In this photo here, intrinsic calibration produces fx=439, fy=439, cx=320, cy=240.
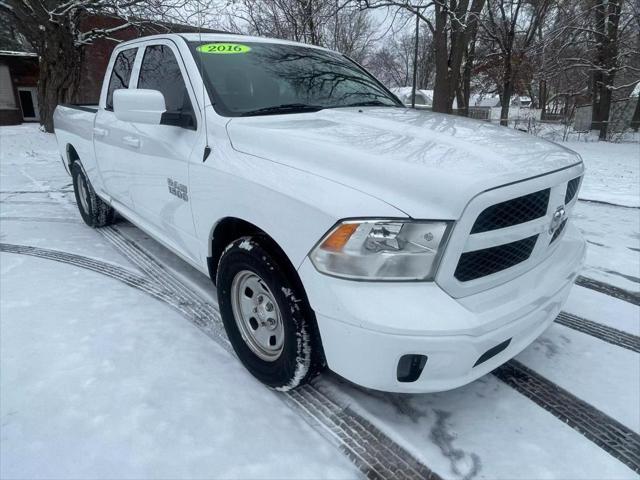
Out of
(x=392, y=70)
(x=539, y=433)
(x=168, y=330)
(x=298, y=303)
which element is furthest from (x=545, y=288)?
(x=392, y=70)

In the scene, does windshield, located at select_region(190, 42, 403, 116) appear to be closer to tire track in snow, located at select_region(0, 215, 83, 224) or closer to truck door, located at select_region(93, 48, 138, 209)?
truck door, located at select_region(93, 48, 138, 209)

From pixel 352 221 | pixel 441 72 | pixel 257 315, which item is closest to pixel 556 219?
pixel 352 221

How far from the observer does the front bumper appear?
1.62m

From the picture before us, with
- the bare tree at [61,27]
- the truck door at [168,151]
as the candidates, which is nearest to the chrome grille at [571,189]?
the truck door at [168,151]

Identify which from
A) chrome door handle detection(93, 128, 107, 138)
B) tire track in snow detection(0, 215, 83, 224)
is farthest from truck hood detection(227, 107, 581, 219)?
tire track in snow detection(0, 215, 83, 224)

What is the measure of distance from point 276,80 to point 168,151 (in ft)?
2.74

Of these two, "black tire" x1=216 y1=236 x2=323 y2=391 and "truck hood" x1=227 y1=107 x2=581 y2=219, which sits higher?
"truck hood" x1=227 y1=107 x2=581 y2=219

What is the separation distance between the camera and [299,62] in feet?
10.4

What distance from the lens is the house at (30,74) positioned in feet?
66.2

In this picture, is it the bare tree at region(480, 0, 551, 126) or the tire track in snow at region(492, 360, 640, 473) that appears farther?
the bare tree at region(480, 0, 551, 126)

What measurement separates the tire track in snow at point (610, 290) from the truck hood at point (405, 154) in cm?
166

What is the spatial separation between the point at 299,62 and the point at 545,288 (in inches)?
87.7

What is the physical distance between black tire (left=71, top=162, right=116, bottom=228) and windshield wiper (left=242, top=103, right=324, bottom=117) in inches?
109

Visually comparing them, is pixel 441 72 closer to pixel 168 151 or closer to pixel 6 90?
pixel 168 151
